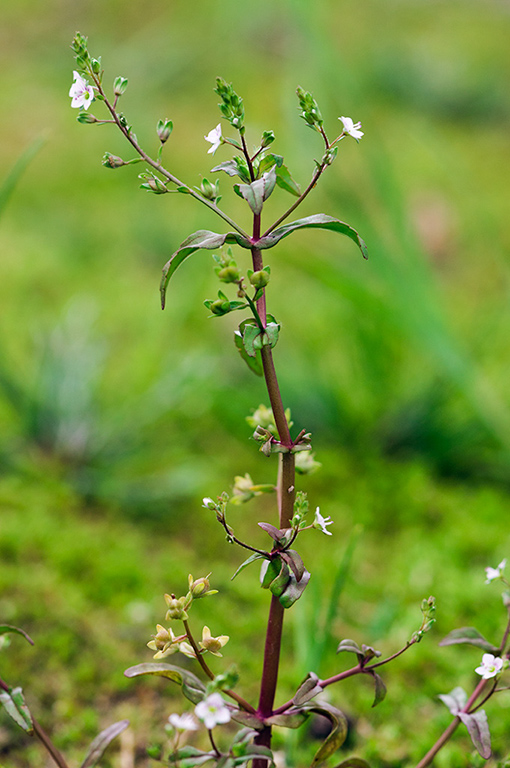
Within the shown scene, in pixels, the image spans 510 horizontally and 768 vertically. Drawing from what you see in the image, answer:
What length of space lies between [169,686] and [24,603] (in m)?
0.24

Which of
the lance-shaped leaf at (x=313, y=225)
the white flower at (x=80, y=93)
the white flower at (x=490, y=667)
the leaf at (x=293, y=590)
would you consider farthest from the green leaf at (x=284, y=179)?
the white flower at (x=490, y=667)

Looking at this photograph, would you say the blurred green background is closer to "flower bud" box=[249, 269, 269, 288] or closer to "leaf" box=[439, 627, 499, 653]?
"leaf" box=[439, 627, 499, 653]

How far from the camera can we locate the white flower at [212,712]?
18.2 inches

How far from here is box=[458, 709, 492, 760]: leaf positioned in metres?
0.58

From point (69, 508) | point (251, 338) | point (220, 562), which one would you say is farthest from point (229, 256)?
point (69, 508)

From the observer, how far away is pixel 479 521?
131cm

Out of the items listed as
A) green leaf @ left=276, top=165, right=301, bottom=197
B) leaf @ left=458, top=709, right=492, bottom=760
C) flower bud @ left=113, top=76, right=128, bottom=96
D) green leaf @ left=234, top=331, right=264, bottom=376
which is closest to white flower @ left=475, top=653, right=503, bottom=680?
leaf @ left=458, top=709, right=492, bottom=760

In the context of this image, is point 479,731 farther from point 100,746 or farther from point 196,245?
point 196,245

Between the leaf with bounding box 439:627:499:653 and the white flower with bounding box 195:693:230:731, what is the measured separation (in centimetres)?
26

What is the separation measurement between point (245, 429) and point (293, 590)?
3.12 feet

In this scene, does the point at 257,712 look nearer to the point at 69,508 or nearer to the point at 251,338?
the point at 251,338

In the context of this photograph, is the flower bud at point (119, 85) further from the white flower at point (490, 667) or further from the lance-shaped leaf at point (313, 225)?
the white flower at point (490, 667)

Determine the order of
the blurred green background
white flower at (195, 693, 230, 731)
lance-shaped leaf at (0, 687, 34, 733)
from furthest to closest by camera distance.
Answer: the blurred green background < lance-shaped leaf at (0, 687, 34, 733) < white flower at (195, 693, 230, 731)

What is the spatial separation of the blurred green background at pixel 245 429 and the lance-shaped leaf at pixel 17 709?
0.29 m
